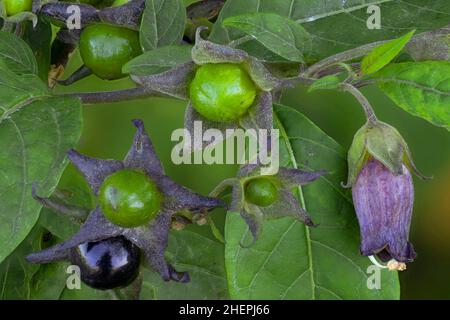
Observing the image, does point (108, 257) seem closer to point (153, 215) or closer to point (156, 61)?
point (153, 215)

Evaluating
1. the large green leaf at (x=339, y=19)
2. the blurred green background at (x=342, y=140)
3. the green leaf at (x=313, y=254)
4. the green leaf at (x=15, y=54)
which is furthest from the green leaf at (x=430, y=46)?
the blurred green background at (x=342, y=140)

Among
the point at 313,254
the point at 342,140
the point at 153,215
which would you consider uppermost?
the point at 153,215

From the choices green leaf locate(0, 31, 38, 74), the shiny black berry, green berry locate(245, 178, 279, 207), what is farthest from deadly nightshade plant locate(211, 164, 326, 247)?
green leaf locate(0, 31, 38, 74)

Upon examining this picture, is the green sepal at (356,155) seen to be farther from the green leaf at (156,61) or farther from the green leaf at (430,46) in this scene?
the green leaf at (156,61)

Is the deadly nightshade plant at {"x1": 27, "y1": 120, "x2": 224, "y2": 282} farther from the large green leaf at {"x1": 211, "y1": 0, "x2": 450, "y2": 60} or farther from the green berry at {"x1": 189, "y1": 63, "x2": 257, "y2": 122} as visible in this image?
the large green leaf at {"x1": 211, "y1": 0, "x2": 450, "y2": 60}

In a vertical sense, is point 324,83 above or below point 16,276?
above

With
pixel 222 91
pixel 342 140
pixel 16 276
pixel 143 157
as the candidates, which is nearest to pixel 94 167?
pixel 143 157

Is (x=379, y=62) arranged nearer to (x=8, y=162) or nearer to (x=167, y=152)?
(x=8, y=162)

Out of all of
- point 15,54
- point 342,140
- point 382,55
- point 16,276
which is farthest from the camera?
point 342,140

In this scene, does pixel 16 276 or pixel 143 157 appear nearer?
pixel 143 157
